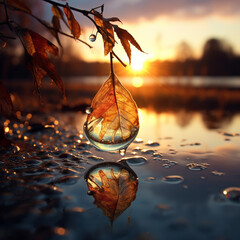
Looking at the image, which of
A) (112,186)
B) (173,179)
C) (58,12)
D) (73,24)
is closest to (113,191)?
(112,186)

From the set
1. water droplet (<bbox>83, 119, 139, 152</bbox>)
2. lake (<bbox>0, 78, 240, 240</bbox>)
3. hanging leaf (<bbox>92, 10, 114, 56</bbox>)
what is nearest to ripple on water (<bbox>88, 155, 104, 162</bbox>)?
lake (<bbox>0, 78, 240, 240</bbox>)

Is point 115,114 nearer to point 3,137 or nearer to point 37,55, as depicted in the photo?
point 37,55

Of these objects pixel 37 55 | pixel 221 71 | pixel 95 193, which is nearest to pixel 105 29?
pixel 37 55

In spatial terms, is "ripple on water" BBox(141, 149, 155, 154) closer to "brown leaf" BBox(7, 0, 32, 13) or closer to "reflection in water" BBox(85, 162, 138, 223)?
"reflection in water" BBox(85, 162, 138, 223)

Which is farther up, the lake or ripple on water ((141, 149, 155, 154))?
the lake

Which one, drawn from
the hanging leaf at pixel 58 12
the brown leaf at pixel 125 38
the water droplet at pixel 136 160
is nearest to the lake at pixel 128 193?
the water droplet at pixel 136 160

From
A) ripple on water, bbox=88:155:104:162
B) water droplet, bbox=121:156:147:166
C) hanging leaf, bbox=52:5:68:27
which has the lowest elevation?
water droplet, bbox=121:156:147:166
